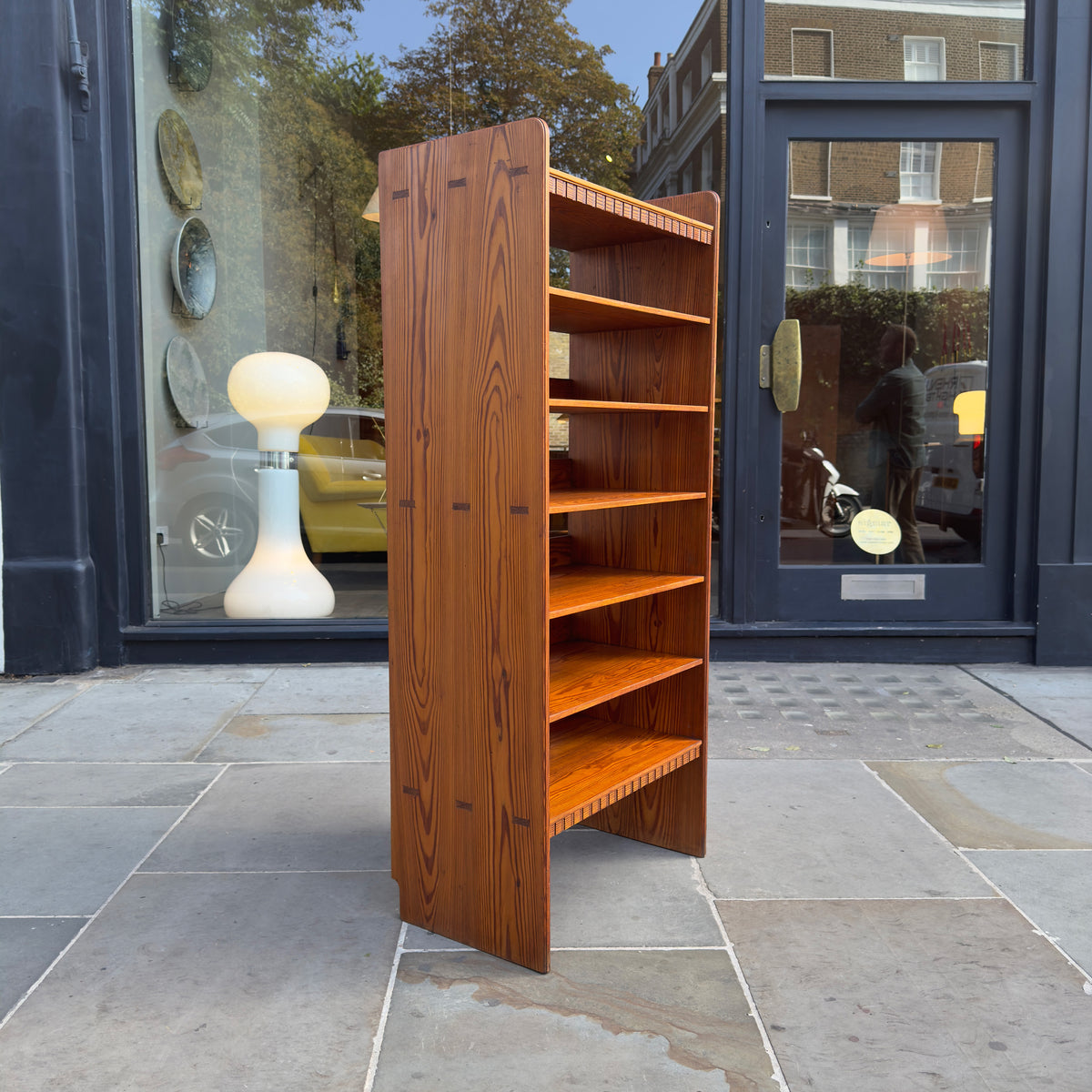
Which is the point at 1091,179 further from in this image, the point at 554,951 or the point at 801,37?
the point at 554,951

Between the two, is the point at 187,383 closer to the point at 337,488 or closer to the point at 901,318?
the point at 337,488

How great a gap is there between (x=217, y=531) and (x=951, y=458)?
418cm

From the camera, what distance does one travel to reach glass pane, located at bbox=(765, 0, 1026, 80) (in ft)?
17.9

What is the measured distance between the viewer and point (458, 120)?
5742 millimetres

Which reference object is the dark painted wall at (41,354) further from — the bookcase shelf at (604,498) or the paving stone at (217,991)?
the bookcase shelf at (604,498)

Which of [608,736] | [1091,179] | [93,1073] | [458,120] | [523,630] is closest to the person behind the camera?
[93,1073]

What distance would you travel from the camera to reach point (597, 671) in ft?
9.94

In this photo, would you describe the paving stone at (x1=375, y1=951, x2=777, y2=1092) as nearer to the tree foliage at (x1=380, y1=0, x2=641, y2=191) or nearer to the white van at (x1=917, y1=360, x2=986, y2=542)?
the white van at (x1=917, y1=360, x2=986, y2=542)

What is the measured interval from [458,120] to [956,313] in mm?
2950

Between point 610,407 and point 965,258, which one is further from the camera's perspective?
point 965,258

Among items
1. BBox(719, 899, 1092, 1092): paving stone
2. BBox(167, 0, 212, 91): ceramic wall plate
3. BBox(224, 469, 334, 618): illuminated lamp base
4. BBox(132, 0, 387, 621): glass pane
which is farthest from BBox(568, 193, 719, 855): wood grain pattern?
BBox(167, 0, 212, 91): ceramic wall plate

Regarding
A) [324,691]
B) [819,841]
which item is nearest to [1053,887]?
[819,841]

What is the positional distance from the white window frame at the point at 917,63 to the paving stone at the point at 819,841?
12.3ft

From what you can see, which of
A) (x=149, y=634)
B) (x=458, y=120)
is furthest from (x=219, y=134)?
(x=149, y=634)
